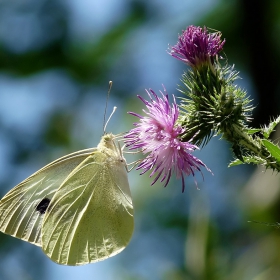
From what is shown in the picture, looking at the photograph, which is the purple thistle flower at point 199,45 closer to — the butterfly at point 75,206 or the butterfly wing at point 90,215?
the butterfly at point 75,206

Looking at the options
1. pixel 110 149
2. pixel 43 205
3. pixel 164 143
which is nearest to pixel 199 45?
Result: pixel 164 143

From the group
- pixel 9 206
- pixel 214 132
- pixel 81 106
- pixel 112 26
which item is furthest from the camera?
pixel 112 26

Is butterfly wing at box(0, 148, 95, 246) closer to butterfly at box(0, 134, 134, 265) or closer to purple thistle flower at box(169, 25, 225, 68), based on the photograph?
butterfly at box(0, 134, 134, 265)

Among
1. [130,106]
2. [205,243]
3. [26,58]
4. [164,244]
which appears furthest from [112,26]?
[205,243]

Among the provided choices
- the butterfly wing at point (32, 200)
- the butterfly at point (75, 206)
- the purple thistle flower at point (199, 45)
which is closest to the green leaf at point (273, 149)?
the purple thistle flower at point (199, 45)

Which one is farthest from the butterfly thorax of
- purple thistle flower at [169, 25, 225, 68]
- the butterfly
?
purple thistle flower at [169, 25, 225, 68]

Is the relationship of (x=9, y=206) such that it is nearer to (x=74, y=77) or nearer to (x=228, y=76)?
(x=228, y=76)
